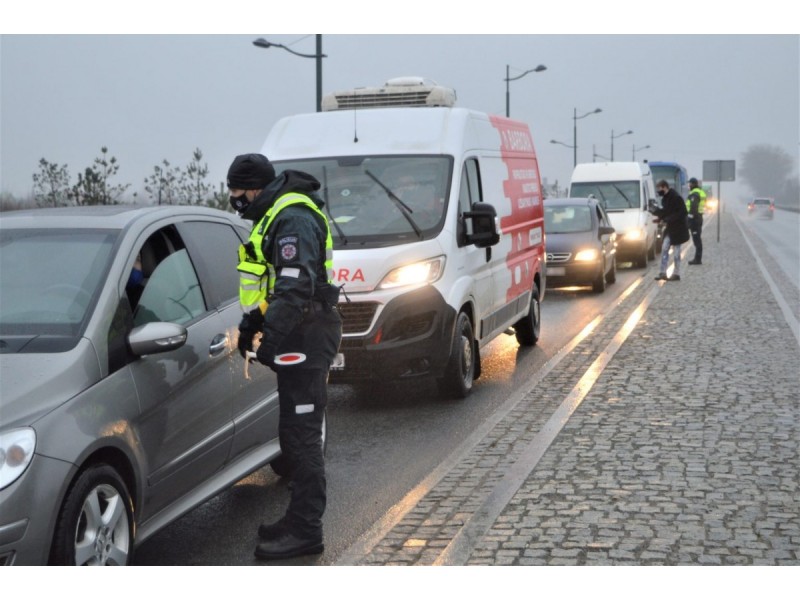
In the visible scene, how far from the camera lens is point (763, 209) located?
9219 centimetres

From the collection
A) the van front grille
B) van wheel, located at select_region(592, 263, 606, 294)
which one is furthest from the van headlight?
the van front grille

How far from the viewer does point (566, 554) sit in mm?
5098

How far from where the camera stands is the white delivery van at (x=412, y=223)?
8797mm

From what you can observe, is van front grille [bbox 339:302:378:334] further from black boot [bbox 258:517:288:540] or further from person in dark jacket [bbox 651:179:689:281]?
person in dark jacket [bbox 651:179:689:281]

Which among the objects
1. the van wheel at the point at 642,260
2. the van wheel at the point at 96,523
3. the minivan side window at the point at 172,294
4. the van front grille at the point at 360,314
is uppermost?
the minivan side window at the point at 172,294

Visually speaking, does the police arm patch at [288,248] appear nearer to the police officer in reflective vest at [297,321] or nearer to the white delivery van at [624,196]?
the police officer in reflective vest at [297,321]

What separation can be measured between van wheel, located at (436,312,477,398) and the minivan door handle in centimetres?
379

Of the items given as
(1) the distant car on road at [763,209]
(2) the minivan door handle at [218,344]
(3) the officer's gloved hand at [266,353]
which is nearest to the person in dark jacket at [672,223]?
(2) the minivan door handle at [218,344]

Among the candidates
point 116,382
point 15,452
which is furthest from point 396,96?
point 15,452

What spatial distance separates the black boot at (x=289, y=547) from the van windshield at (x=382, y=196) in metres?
3.95

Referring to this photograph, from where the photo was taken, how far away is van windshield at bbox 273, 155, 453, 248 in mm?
9172

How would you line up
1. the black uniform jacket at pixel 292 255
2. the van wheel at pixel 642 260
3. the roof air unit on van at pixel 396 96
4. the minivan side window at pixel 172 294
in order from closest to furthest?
1. the black uniform jacket at pixel 292 255
2. the minivan side window at pixel 172 294
3. the roof air unit on van at pixel 396 96
4. the van wheel at pixel 642 260
